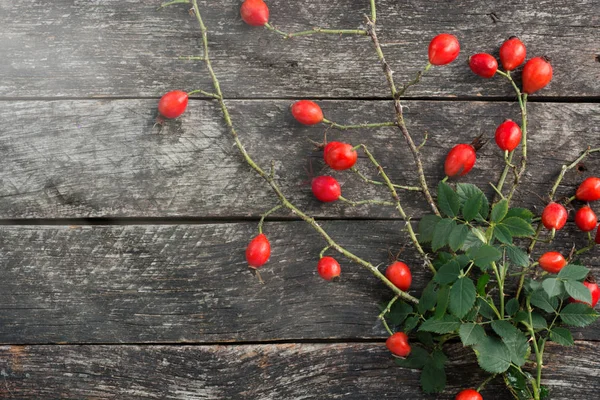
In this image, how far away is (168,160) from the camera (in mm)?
1123

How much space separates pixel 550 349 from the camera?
1.13 metres

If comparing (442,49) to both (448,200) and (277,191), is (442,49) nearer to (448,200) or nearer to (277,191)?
(448,200)

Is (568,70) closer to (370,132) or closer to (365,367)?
(370,132)

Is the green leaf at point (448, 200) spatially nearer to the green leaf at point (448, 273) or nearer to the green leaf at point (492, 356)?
the green leaf at point (448, 273)

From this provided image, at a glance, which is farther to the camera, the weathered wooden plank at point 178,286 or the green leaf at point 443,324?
the weathered wooden plank at point 178,286

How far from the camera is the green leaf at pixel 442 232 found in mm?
991

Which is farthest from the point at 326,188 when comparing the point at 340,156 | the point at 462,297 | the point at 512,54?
the point at 512,54

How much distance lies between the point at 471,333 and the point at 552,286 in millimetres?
140

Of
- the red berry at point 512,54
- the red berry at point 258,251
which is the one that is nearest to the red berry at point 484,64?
the red berry at point 512,54

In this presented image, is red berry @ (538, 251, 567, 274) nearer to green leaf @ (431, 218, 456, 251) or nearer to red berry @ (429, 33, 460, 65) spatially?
green leaf @ (431, 218, 456, 251)

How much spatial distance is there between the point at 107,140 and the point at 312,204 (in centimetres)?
38

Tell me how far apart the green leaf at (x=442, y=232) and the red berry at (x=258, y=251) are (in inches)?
10.6

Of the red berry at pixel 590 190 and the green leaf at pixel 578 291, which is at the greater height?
the red berry at pixel 590 190

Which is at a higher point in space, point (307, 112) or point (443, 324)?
point (307, 112)
